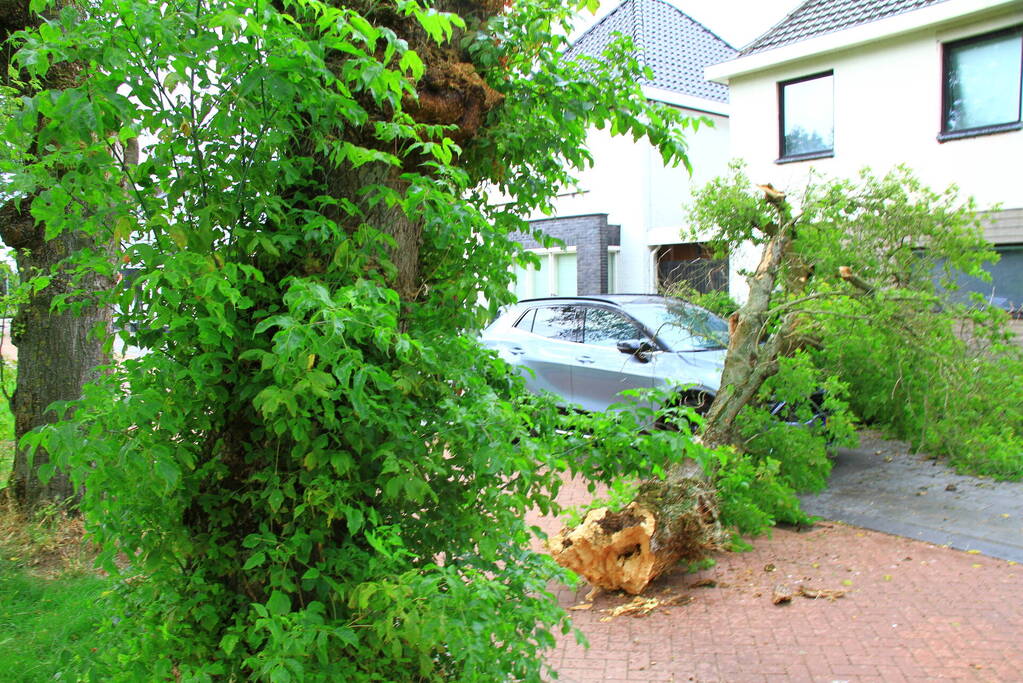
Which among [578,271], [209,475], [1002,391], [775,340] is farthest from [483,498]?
[578,271]

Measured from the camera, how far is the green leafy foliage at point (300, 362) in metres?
2.40

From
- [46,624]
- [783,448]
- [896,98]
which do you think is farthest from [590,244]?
[46,624]

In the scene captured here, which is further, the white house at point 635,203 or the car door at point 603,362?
the white house at point 635,203

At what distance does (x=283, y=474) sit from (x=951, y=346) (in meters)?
5.41

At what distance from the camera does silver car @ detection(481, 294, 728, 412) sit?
8273mm

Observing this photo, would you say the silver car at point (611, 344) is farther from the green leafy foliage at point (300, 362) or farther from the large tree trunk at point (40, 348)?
the green leafy foliage at point (300, 362)

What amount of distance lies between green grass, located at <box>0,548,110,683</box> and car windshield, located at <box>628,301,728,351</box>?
5.18 meters

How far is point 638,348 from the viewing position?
8.97m

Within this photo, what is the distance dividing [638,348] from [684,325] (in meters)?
1.07

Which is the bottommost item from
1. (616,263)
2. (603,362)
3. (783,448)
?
(783,448)

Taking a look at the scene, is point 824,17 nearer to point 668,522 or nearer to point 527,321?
point 527,321

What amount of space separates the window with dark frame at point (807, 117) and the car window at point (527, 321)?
5.94 metres

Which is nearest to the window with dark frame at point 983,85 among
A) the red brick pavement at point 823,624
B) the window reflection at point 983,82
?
the window reflection at point 983,82

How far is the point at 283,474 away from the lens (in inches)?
112
